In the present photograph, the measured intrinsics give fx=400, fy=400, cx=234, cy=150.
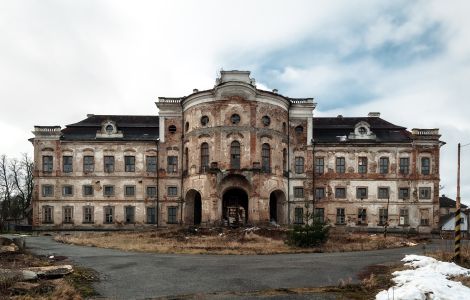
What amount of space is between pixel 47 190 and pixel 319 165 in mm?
25814

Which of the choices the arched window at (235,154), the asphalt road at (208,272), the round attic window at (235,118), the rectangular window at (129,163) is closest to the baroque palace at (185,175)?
the rectangular window at (129,163)

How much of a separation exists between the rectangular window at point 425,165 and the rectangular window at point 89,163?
3109 centimetres

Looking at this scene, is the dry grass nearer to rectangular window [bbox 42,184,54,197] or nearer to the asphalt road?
the asphalt road

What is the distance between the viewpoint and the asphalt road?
1048 cm

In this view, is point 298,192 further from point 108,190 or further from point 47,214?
point 47,214

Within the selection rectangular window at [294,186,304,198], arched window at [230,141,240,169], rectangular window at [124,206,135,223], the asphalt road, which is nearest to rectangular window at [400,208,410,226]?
rectangular window at [294,186,304,198]

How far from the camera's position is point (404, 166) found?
3775cm

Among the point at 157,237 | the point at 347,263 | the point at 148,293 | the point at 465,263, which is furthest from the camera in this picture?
the point at 157,237

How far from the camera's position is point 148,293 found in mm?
9875

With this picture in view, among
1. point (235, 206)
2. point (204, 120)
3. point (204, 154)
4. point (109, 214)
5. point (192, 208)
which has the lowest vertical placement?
point (109, 214)

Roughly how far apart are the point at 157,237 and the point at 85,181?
46.4 ft

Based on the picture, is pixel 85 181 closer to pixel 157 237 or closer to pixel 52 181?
pixel 52 181

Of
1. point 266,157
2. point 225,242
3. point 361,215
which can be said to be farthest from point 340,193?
point 225,242

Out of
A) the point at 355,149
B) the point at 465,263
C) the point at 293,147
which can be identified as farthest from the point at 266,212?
the point at 465,263
